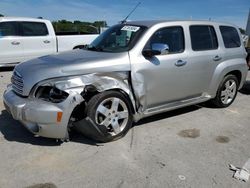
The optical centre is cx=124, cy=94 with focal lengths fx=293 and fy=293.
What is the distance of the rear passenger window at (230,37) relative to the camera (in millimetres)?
5684

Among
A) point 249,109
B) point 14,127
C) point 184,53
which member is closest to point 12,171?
point 14,127

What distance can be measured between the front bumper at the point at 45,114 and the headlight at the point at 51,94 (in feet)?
0.20

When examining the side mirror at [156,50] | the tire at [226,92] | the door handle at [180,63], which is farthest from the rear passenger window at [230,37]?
the side mirror at [156,50]

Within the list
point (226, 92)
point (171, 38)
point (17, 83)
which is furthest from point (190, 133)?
point (17, 83)

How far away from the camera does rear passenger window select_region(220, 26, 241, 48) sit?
5.68 m

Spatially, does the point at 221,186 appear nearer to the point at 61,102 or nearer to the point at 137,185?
the point at 137,185

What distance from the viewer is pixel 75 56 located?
441 centimetres

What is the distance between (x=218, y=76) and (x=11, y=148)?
12.4 feet

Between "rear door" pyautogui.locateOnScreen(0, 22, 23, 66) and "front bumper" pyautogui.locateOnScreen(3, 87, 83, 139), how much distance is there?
6.33 metres

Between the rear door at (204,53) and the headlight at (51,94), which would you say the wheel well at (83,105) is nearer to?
the headlight at (51,94)

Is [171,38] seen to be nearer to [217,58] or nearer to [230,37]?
[217,58]

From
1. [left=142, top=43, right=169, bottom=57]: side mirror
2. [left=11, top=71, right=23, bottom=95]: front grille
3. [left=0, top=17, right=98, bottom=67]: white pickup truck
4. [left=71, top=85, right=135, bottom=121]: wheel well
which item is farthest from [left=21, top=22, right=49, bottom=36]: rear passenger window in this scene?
[left=71, top=85, right=135, bottom=121]: wheel well

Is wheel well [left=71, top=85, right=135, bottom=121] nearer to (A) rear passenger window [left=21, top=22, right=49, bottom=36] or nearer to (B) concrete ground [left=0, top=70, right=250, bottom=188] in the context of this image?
(B) concrete ground [left=0, top=70, right=250, bottom=188]

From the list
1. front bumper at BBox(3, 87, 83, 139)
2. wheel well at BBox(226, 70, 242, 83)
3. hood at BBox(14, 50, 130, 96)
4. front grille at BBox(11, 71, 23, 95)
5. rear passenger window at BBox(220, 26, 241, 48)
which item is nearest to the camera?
front bumper at BBox(3, 87, 83, 139)
